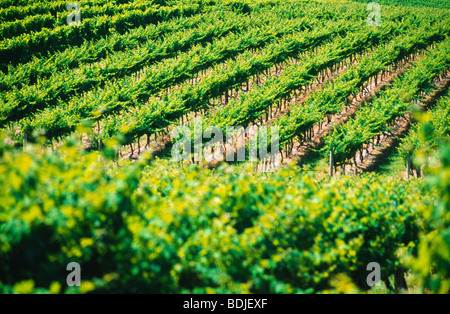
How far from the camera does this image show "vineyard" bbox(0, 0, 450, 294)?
14.4 feet

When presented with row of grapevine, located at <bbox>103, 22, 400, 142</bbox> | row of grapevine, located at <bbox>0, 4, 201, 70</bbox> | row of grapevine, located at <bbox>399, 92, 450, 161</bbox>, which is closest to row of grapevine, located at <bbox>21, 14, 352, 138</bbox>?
row of grapevine, located at <bbox>103, 22, 400, 142</bbox>

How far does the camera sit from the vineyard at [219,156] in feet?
14.4

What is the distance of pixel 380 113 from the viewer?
1452 centimetres

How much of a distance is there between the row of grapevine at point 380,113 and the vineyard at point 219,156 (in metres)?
0.10

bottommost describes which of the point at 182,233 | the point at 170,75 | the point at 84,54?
the point at 182,233

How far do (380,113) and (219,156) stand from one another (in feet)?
21.2

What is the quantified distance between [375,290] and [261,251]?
2.96m

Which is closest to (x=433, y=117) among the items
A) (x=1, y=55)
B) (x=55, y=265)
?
→ (x=55, y=265)

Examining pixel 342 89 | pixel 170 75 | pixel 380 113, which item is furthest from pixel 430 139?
pixel 170 75

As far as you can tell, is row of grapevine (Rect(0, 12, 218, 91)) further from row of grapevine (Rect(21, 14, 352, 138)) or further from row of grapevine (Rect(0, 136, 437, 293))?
row of grapevine (Rect(0, 136, 437, 293))

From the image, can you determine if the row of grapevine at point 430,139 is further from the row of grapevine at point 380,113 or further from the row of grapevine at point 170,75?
the row of grapevine at point 170,75

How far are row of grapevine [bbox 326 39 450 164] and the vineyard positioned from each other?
0.32 ft

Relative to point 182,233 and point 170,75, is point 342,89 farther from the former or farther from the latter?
point 182,233

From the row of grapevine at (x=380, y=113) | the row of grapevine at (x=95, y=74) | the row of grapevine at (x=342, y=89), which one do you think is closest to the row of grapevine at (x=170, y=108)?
the row of grapevine at (x=342, y=89)
